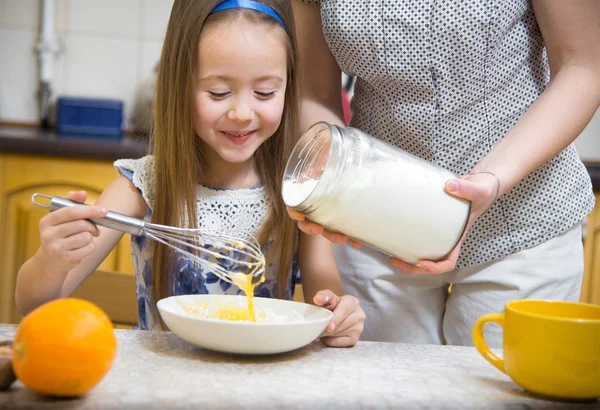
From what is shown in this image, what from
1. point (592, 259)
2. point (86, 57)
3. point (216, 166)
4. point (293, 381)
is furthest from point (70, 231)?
point (86, 57)

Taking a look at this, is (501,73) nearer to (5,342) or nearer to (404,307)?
(404,307)

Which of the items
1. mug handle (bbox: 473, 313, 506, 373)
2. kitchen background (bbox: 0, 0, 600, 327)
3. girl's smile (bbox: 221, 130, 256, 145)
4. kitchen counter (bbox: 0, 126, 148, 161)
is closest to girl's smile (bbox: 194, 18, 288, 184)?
girl's smile (bbox: 221, 130, 256, 145)

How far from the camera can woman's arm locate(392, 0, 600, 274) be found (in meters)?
0.87

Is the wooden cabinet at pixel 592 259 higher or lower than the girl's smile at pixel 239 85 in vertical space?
lower

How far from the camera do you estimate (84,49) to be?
231cm

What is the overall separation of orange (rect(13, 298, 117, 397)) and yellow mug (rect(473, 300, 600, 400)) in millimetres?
350

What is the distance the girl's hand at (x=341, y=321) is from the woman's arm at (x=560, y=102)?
8.7 inches

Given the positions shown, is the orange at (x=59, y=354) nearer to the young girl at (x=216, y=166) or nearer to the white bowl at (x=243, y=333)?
the white bowl at (x=243, y=333)

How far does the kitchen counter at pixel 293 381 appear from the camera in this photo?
21.8 inches

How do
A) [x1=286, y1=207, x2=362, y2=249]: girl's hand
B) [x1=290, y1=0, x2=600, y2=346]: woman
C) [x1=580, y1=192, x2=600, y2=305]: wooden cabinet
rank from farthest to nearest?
[x1=580, y1=192, x2=600, y2=305]: wooden cabinet
[x1=290, y1=0, x2=600, y2=346]: woman
[x1=286, y1=207, x2=362, y2=249]: girl's hand

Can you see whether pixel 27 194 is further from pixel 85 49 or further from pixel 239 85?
pixel 239 85

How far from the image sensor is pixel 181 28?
100cm

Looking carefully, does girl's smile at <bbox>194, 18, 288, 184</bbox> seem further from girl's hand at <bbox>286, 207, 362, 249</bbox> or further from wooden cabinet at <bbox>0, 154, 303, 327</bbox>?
wooden cabinet at <bbox>0, 154, 303, 327</bbox>

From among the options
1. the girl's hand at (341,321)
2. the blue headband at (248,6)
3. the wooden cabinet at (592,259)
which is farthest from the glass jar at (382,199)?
the wooden cabinet at (592,259)
